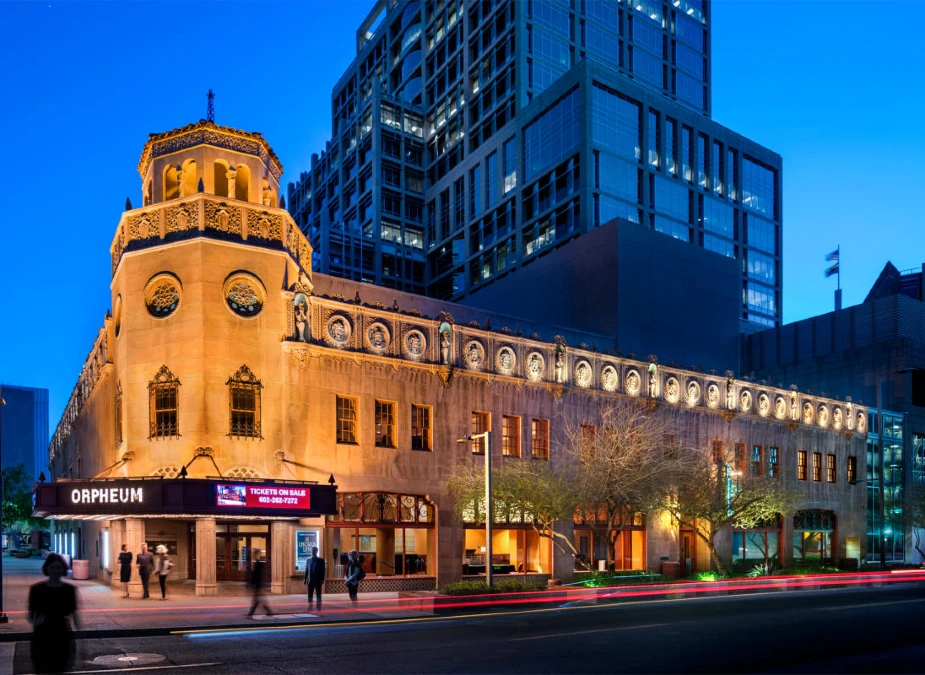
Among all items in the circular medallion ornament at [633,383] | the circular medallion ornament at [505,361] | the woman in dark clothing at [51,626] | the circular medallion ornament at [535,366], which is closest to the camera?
the woman in dark clothing at [51,626]

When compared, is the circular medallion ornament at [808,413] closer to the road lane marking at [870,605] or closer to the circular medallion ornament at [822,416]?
the circular medallion ornament at [822,416]

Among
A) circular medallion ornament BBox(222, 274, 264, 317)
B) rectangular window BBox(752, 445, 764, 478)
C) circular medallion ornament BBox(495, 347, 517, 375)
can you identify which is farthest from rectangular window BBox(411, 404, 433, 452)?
rectangular window BBox(752, 445, 764, 478)

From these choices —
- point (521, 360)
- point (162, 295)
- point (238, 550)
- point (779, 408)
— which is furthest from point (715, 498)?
point (162, 295)

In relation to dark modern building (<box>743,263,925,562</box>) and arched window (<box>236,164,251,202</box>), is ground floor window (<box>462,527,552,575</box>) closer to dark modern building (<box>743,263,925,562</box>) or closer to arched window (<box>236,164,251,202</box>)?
arched window (<box>236,164,251,202</box>)

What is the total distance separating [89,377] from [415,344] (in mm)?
21049

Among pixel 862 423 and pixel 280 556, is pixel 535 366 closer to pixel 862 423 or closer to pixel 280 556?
pixel 280 556

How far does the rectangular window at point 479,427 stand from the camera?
123 feet

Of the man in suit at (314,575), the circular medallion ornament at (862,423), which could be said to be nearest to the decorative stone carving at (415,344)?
the man in suit at (314,575)

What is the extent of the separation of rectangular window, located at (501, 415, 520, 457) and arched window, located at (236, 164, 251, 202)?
49.9 ft

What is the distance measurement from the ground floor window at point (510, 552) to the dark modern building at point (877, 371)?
2708 centimetres

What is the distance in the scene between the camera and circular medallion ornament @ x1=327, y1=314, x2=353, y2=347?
33222mm

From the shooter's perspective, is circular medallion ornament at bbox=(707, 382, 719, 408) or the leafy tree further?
circular medallion ornament at bbox=(707, 382, 719, 408)

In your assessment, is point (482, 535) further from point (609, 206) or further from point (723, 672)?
point (609, 206)

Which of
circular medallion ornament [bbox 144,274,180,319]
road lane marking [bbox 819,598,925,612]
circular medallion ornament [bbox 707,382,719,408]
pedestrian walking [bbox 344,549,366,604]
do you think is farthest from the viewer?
circular medallion ornament [bbox 707,382,719,408]
